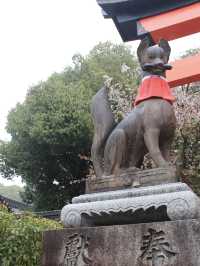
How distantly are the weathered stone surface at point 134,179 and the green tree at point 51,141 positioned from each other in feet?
43.4

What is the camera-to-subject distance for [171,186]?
3711 millimetres

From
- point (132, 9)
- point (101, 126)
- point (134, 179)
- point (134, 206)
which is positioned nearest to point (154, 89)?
point (101, 126)

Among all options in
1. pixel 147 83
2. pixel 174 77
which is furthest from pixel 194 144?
pixel 147 83

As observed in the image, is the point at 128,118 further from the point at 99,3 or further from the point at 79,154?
the point at 79,154

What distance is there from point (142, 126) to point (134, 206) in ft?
2.82

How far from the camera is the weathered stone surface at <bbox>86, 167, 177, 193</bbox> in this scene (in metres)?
3.91

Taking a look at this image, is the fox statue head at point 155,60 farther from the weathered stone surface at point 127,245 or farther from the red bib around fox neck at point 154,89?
the weathered stone surface at point 127,245

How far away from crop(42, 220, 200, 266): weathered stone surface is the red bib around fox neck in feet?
4.39

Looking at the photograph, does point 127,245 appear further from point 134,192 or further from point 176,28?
point 176,28

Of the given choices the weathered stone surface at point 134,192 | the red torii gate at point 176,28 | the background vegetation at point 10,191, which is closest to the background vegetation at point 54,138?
the red torii gate at point 176,28

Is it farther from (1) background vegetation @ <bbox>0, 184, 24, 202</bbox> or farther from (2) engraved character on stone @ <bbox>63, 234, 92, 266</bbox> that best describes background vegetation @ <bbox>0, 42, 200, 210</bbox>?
(1) background vegetation @ <bbox>0, 184, 24, 202</bbox>

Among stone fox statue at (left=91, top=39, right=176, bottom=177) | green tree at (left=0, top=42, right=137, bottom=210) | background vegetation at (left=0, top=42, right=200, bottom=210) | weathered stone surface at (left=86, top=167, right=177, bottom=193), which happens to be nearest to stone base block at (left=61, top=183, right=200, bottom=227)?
weathered stone surface at (left=86, top=167, right=177, bottom=193)

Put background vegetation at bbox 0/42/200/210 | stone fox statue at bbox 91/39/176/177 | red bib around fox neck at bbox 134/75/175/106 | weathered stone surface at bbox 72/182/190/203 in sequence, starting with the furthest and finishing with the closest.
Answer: background vegetation at bbox 0/42/200/210, red bib around fox neck at bbox 134/75/175/106, stone fox statue at bbox 91/39/176/177, weathered stone surface at bbox 72/182/190/203

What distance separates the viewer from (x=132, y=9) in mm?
11539
